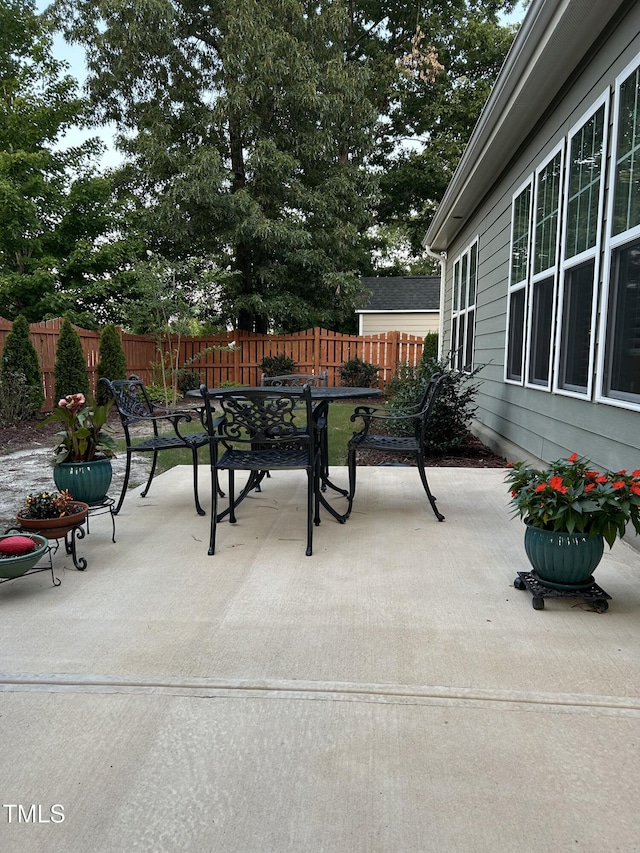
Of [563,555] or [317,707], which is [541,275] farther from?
[317,707]

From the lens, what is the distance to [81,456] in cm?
329

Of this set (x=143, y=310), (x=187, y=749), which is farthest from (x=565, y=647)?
(x=143, y=310)

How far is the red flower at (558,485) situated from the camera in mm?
2213

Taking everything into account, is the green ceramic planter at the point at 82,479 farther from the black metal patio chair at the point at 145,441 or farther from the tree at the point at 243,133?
the tree at the point at 243,133

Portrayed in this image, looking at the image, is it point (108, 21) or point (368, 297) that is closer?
point (108, 21)

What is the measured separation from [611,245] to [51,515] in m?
3.17

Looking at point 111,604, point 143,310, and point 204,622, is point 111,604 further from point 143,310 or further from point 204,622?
point 143,310

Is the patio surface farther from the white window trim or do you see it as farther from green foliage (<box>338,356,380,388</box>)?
green foliage (<box>338,356,380,388</box>)

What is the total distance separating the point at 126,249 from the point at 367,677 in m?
13.3

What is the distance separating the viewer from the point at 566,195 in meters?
3.86

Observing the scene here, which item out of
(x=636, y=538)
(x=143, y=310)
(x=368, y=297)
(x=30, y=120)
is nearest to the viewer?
(x=636, y=538)

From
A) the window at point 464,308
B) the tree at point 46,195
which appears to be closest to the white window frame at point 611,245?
the window at point 464,308

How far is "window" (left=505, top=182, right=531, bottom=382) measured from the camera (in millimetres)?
4977

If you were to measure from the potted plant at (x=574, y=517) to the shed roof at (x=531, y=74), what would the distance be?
2.45 meters
